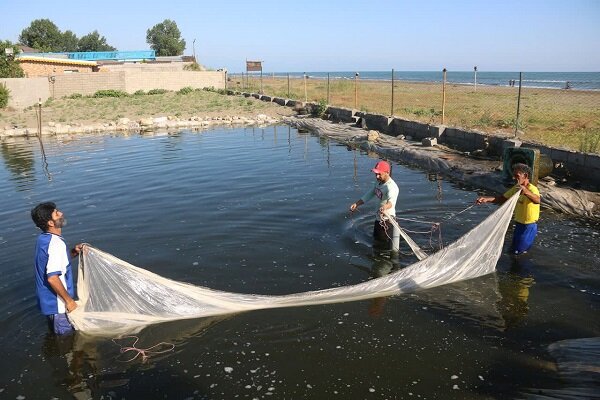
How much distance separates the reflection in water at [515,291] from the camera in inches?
207

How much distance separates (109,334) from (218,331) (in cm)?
112

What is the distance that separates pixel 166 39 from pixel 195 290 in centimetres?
9606

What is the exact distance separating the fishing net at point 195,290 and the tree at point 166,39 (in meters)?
94.6

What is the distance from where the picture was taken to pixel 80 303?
469 centimetres

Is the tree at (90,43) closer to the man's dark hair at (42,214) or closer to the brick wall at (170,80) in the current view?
the brick wall at (170,80)

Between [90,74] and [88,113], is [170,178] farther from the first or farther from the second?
[90,74]

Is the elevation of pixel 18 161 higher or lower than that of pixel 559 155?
lower

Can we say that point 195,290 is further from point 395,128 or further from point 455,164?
point 395,128

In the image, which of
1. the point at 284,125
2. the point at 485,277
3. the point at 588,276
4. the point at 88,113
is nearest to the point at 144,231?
the point at 485,277

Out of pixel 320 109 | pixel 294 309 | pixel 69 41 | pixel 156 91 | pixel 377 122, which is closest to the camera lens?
pixel 294 309

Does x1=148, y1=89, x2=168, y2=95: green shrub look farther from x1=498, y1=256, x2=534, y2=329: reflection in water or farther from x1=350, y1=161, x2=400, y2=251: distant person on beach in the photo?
x1=498, y1=256, x2=534, y2=329: reflection in water

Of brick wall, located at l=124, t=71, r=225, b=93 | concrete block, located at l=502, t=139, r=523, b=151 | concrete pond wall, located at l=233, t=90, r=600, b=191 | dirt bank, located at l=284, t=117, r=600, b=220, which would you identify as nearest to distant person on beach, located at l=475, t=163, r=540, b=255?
dirt bank, located at l=284, t=117, r=600, b=220

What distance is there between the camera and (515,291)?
228 inches

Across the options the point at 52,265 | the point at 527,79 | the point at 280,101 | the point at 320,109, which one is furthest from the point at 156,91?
the point at 527,79
